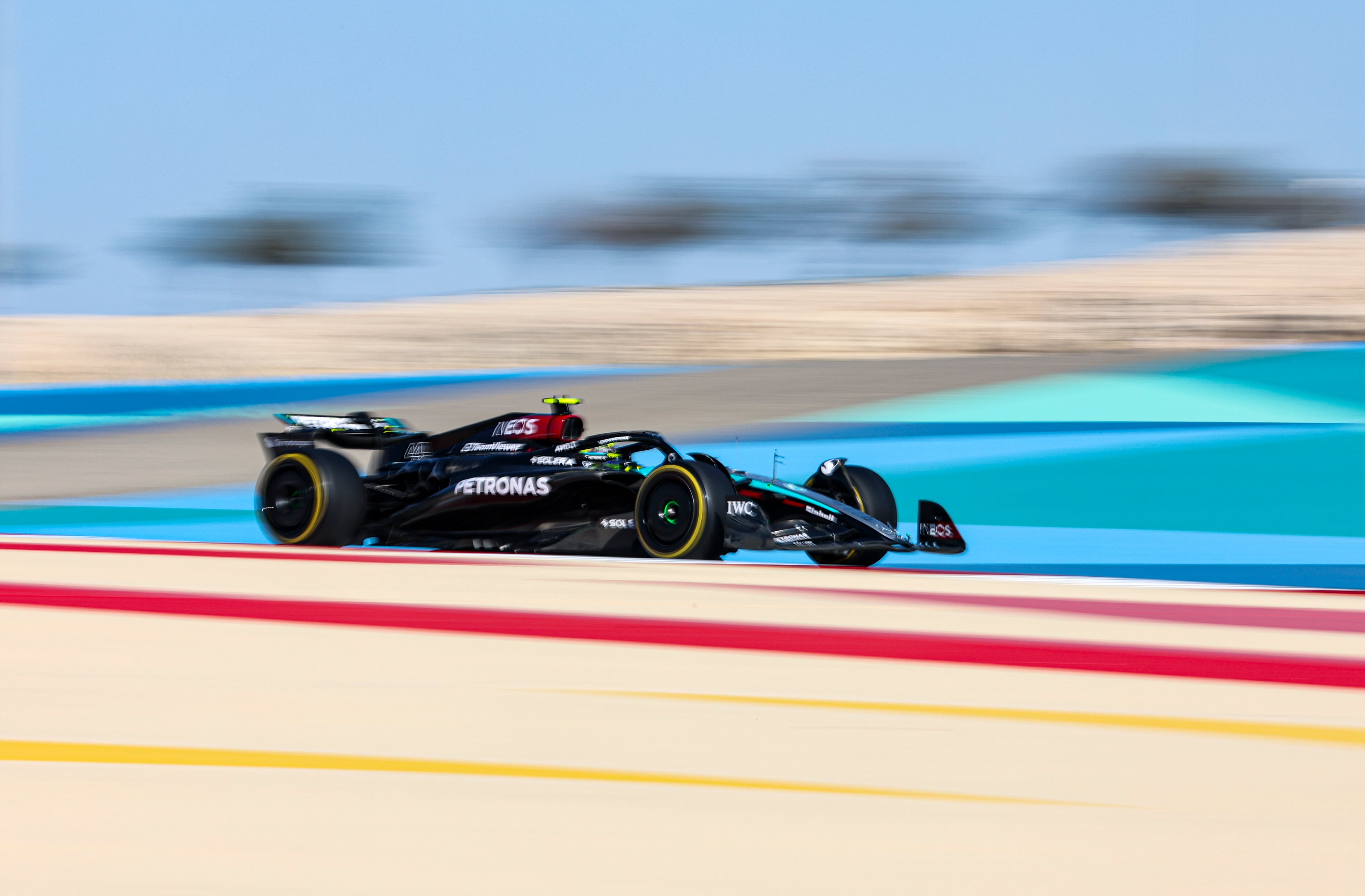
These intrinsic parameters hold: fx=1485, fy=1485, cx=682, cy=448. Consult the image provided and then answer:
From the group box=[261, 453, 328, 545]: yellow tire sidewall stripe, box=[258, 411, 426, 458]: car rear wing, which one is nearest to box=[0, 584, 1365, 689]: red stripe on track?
box=[261, 453, 328, 545]: yellow tire sidewall stripe

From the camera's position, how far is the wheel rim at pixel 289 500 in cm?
844

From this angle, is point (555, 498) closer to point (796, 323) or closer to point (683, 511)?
point (683, 511)

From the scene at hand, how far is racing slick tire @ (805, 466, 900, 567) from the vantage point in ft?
26.8

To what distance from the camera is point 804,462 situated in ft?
36.3

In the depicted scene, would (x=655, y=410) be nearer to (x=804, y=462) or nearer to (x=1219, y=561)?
(x=804, y=462)

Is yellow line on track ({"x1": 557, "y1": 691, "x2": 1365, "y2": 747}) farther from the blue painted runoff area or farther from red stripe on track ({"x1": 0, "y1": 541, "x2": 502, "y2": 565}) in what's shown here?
the blue painted runoff area

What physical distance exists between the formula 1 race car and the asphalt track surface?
1884 millimetres

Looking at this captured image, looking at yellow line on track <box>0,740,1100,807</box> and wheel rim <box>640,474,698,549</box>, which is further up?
wheel rim <box>640,474,698,549</box>

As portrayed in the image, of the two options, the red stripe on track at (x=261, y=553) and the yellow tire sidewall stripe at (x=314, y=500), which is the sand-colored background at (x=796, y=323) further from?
the red stripe on track at (x=261, y=553)

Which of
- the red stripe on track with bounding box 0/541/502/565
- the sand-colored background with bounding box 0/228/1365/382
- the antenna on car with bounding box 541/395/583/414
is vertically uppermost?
the sand-colored background with bounding box 0/228/1365/382

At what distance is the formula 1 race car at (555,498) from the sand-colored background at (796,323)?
7733 millimetres

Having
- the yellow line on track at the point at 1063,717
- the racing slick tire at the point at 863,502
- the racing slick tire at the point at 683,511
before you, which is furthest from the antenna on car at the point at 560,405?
the yellow line on track at the point at 1063,717

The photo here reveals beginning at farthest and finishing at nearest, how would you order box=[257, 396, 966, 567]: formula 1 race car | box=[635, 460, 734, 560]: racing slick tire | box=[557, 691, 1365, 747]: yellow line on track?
box=[257, 396, 966, 567]: formula 1 race car → box=[635, 460, 734, 560]: racing slick tire → box=[557, 691, 1365, 747]: yellow line on track

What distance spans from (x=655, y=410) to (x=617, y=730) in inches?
360
